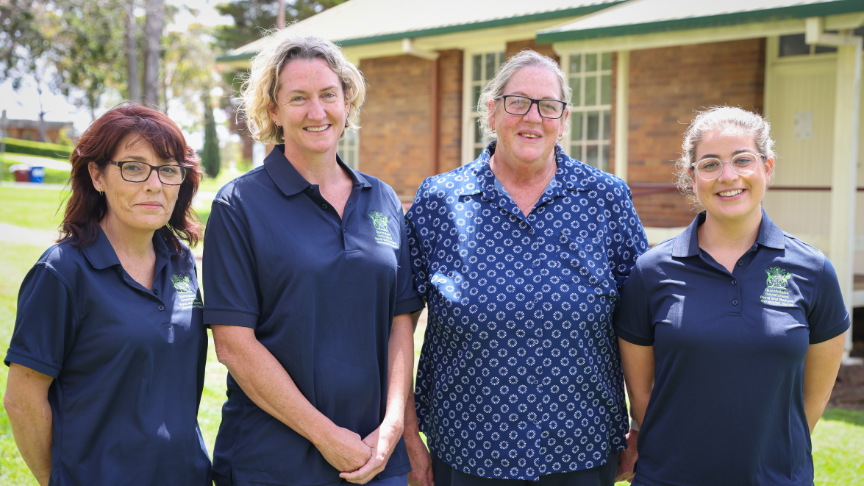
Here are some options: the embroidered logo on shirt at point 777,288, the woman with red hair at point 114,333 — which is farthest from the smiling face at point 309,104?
the embroidered logo on shirt at point 777,288

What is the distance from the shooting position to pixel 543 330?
2738 millimetres

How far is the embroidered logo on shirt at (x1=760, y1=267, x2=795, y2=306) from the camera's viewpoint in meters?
2.51

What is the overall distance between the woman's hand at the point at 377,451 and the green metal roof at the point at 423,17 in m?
7.48

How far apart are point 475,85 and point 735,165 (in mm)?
9459

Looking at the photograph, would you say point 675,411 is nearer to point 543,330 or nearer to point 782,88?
point 543,330

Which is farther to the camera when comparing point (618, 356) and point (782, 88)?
point (782, 88)

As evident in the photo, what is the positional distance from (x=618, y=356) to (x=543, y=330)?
422 mm

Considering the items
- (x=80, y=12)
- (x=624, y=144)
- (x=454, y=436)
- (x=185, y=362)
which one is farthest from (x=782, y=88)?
(x=80, y=12)

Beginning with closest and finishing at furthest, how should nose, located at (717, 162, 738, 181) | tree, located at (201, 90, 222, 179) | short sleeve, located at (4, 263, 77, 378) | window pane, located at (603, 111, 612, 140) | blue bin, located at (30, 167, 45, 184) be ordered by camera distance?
short sleeve, located at (4, 263, 77, 378) → nose, located at (717, 162, 738, 181) → window pane, located at (603, 111, 612, 140) → blue bin, located at (30, 167, 45, 184) → tree, located at (201, 90, 222, 179)

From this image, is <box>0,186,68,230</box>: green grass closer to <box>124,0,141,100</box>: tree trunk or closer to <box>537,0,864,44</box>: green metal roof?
<box>124,0,141,100</box>: tree trunk

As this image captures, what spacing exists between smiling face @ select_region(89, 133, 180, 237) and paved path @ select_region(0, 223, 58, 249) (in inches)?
464

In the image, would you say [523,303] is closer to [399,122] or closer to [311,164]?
[311,164]

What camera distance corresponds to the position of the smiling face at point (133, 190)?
251cm

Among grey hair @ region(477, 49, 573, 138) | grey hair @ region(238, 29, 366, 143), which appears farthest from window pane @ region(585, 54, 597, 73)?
grey hair @ region(238, 29, 366, 143)
